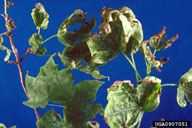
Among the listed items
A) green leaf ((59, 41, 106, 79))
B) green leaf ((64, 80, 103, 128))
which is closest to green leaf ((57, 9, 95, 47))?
green leaf ((59, 41, 106, 79))

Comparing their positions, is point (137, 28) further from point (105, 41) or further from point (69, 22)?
point (69, 22)

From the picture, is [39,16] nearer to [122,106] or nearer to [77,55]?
[77,55]

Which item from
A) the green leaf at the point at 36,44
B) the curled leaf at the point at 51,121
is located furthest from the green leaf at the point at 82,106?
the green leaf at the point at 36,44

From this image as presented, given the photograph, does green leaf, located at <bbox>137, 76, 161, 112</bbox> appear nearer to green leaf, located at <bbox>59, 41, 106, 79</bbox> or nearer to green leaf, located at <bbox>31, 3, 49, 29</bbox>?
green leaf, located at <bbox>59, 41, 106, 79</bbox>

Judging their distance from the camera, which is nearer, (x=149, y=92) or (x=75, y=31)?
(x=149, y=92)

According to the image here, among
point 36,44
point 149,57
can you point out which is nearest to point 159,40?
point 149,57

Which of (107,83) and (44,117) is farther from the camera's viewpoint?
(107,83)

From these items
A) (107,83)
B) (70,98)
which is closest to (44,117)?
(70,98)
